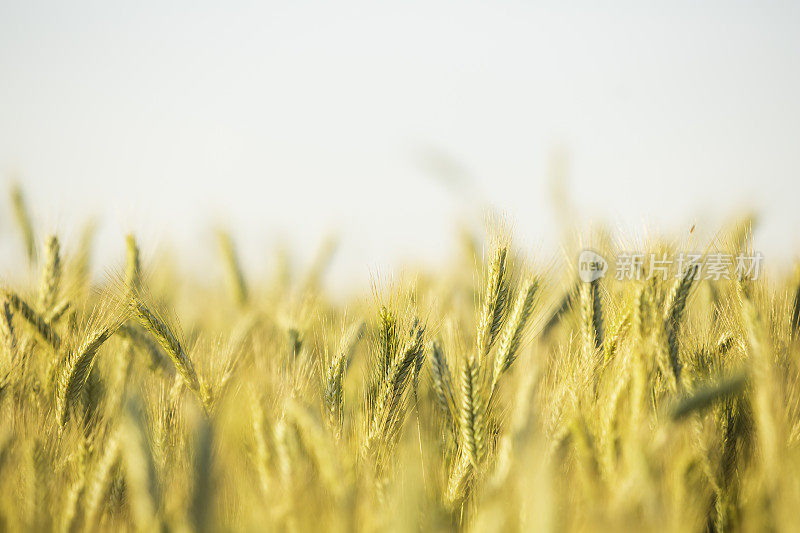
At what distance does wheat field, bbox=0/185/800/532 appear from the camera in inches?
43.3

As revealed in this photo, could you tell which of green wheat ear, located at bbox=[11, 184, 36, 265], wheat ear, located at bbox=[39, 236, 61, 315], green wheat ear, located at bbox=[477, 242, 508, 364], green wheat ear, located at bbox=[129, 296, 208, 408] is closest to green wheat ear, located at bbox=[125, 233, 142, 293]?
green wheat ear, located at bbox=[129, 296, 208, 408]

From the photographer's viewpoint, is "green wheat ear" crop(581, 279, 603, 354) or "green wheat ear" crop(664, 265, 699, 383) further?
"green wheat ear" crop(581, 279, 603, 354)

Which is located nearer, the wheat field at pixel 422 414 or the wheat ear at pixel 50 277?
the wheat field at pixel 422 414

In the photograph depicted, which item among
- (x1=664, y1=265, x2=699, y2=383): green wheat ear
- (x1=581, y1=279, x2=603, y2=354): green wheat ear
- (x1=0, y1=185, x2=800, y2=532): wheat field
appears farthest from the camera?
(x1=581, y1=279, x2=603, y2=354): green wheat ear

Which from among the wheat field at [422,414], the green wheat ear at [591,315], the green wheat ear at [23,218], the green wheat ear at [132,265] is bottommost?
the wheat field at [422,414]

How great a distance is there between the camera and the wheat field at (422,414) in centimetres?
110

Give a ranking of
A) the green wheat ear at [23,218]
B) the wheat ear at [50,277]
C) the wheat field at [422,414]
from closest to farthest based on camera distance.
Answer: the wheat field at [422,414] < the wheat ear at [50,277] < the green wheat ear at [23,218]

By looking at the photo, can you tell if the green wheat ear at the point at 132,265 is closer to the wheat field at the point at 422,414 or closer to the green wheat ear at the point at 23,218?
the wheat field at the point at 422,414

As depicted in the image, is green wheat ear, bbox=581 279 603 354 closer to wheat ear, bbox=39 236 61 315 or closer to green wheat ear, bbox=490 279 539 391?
green wheat ear, bbox=490 279 539 391

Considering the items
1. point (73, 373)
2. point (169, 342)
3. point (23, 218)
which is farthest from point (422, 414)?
point (23, 218)

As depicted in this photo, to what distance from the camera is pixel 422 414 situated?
6.39 feet

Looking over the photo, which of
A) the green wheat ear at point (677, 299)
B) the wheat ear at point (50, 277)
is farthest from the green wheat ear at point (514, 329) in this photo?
the wheat ear at point (50, 277)

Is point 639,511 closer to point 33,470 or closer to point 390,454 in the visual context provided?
point 390,454

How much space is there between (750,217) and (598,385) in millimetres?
1359
